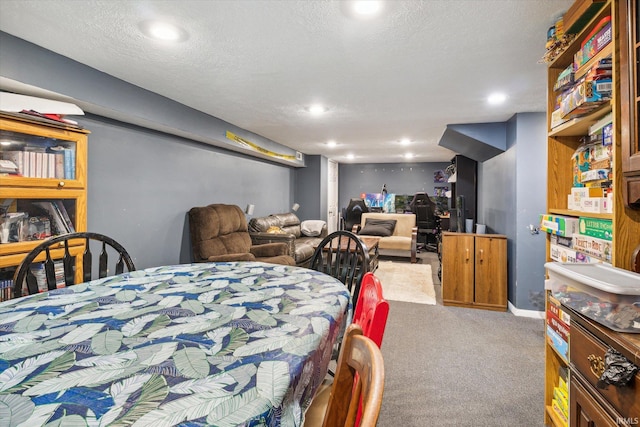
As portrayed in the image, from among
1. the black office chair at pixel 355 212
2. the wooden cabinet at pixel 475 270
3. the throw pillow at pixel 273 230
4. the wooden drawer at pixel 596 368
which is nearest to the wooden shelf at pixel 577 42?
the wooden drawer at pixel 596 368

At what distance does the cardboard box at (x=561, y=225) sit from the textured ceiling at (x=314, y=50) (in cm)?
110

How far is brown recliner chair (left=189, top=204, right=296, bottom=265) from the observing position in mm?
3641

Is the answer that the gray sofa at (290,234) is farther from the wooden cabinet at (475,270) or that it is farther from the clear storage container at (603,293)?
the clear storage container at (603,293)

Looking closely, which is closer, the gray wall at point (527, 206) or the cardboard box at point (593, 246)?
the cardboard box at point (593, 246)

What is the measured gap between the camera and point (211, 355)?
84cm

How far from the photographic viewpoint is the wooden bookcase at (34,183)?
1.94 metres

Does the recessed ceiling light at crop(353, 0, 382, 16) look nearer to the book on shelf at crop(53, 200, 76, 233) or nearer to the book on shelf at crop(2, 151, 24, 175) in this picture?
the book on shelf at crop(2, 151, 24, 175)

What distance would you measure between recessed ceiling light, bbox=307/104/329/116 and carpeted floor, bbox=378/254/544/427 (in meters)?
2.38

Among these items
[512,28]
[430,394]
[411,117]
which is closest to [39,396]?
[430,394]

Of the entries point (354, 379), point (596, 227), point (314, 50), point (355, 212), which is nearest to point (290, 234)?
point (355, 212)

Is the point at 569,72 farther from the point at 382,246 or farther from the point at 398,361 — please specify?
the point at 382,246

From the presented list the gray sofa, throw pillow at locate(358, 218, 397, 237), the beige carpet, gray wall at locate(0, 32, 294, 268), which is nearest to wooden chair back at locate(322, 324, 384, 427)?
gray wall at locate(0, 32, 294, 268)

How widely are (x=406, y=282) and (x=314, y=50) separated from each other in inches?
144

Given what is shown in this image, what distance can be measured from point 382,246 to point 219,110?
417cm
